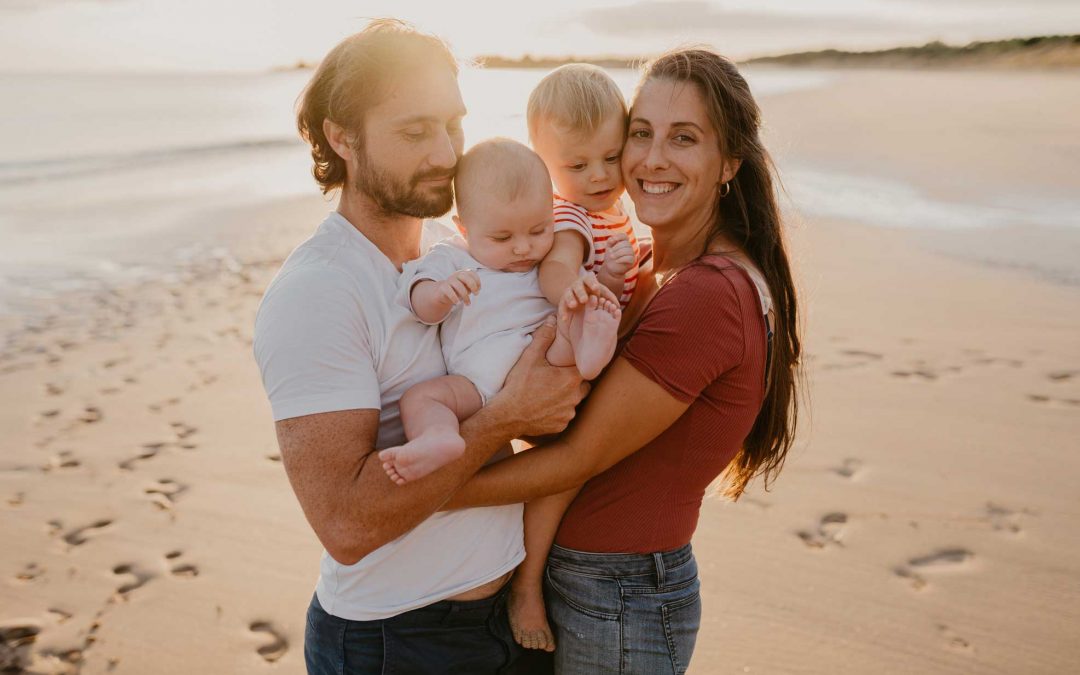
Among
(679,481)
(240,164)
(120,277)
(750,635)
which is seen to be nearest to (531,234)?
(679,481)

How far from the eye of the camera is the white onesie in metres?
2.43

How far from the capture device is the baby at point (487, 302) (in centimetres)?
224

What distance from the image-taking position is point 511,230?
2.64 m

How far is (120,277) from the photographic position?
10.1 metres

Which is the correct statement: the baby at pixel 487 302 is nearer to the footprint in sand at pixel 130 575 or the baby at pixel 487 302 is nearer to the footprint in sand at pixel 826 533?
the footprint in sand at pixel 826 533

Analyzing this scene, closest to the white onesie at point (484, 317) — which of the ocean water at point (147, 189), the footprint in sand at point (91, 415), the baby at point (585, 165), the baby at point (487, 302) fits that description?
the baby at point (487, 302)

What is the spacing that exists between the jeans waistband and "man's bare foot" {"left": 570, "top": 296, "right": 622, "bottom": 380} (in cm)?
51

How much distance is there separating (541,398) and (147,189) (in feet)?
54.4

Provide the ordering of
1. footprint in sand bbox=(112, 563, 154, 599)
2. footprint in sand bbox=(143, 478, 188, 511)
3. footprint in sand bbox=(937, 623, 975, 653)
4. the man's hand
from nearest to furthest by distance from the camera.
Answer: the man's hand → footprint in sand bbox=(937, 623, 975, 653) → footprint in sand bbox=(112, 563, 154, 599) → footprint in sand bbox=(143, 478, 188, 511)

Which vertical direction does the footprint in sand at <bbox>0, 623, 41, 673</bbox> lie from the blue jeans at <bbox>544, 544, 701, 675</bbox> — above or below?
below

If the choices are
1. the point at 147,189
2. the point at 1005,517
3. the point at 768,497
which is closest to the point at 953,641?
the point at 1005,517

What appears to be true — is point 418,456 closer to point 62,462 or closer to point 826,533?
point 826,533

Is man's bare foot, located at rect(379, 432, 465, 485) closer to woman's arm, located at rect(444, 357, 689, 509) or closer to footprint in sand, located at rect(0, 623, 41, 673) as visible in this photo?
woman's arm, located at rect(444, 357, 689, 509)

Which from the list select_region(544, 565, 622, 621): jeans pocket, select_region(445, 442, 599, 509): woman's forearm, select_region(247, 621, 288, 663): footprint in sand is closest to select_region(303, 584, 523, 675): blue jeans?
select_region(544, 565, 622, 621): jeans pocket
